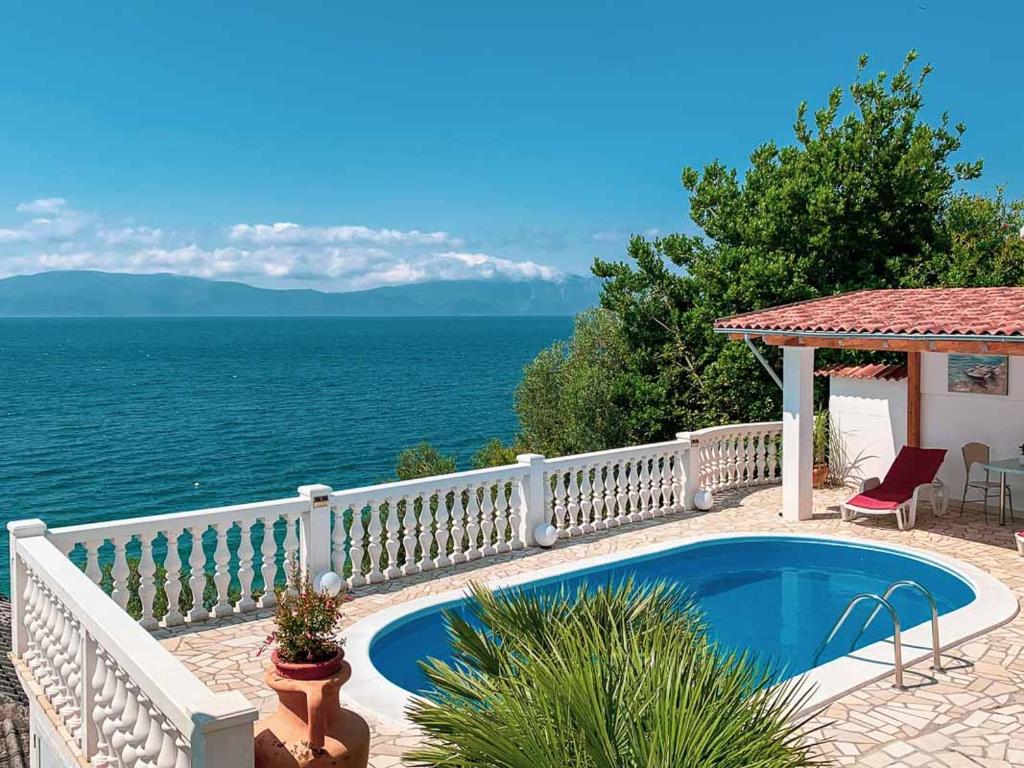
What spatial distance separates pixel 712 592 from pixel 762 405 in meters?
9.48

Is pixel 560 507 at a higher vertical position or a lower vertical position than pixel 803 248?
lower

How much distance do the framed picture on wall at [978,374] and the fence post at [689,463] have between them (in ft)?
12.9

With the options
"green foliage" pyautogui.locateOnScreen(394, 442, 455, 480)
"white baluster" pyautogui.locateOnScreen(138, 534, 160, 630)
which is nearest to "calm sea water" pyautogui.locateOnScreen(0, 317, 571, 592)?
"green foliage" pyautogui.locateOnScreen(394, 442, 455, 480)

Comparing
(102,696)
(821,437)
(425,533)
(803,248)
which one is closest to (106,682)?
(102,696)

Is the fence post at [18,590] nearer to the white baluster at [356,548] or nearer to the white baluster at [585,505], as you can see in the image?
the white baluster at [356,548]

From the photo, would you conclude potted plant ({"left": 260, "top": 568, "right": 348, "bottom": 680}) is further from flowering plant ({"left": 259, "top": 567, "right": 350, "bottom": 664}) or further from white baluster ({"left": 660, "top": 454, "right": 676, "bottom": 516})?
white baluster ({"left": 660, "top": 454, "right": 676, "bottom": 516})

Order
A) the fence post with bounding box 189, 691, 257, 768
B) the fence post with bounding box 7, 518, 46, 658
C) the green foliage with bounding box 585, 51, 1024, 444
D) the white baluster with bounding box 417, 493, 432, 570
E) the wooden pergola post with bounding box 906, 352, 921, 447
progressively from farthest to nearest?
the green foliage with bounding box 585, 51, 1024, 444, the wooden pergola post with bounding box 906, 352, 921, 447, the white baluster with bounding box 417, 493, 432, 570, the fence post with bounding box 7, 518, 46, 658, the fence post with bounding box 189, 691, 257, 768

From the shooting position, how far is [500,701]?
3605 mm

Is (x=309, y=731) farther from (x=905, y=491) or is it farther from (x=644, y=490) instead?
(x=905, y=491)

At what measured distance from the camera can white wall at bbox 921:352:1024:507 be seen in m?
12.1

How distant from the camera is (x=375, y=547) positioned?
9.12 metres

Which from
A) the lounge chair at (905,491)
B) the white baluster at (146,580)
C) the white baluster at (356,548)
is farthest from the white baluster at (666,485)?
the white baluster at (146,580)

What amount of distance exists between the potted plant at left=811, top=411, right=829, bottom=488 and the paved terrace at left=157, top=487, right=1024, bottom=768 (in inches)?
113

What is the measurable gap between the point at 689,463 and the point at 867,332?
3.33 meters
